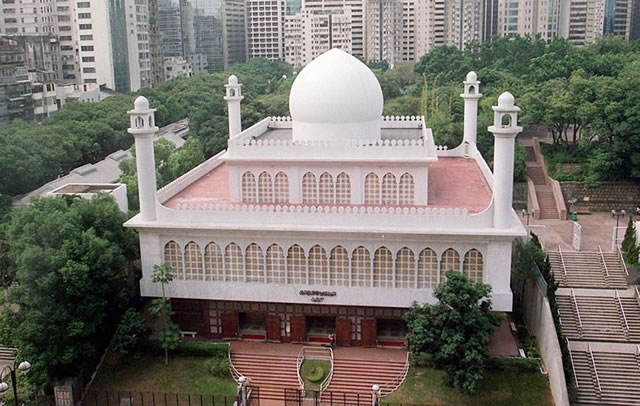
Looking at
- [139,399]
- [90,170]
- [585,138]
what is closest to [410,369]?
[139,399]

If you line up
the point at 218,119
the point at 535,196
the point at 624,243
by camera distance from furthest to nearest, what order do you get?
the point at 218,119 → the point at 535,196 → the point at 624,243

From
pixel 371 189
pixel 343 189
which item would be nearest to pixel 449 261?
pixel 371 189

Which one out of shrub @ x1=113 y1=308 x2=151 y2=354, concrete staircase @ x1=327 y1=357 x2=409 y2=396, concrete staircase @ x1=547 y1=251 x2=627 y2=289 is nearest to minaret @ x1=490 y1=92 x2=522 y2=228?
concrete staircase @ x1=327 y1=357 x2=409 y2=396

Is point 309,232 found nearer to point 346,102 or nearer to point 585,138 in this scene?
point 346,102

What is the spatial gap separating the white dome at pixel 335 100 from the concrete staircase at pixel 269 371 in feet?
32.2

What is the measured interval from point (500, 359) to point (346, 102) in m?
12.3

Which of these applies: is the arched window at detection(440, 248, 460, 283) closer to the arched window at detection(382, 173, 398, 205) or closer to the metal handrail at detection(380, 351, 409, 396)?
the arched window at detection(382, 173, 398, 205)

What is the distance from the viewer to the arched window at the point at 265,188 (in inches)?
1160

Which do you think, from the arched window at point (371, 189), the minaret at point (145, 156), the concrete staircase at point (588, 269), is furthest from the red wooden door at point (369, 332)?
the concrete staircase at point (588, 269)

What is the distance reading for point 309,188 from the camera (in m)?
29.2

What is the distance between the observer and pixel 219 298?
27609 mm

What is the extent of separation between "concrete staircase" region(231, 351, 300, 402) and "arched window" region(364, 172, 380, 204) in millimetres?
6923

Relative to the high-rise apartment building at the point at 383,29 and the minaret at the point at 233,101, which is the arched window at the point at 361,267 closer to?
the minaret at the point at 233,101

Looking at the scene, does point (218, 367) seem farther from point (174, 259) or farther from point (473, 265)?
point (473, 265)
